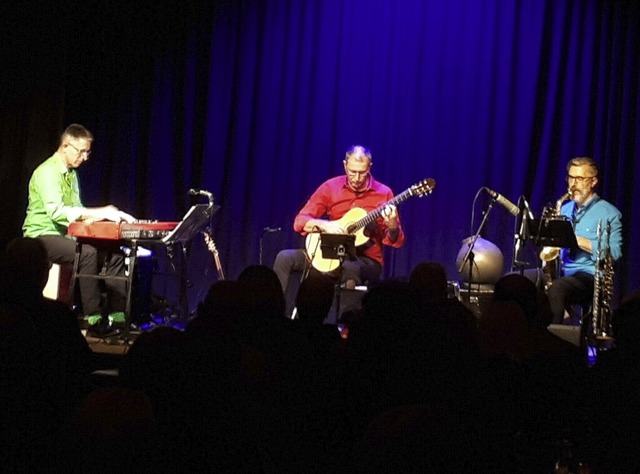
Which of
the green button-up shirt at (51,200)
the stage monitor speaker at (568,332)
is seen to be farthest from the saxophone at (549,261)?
the green button-up shirt at (51,200)

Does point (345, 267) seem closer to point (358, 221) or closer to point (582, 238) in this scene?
point (358, 221)

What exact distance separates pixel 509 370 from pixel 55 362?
1454mm

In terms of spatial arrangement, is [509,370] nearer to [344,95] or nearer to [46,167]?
[46,167]

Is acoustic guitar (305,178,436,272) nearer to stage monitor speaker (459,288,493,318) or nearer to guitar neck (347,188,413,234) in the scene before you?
guitar neck (347,188,413,234)

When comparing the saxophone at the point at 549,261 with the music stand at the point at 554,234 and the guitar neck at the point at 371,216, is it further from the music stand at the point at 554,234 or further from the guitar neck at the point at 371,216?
the guitar neck at the point at 371,216

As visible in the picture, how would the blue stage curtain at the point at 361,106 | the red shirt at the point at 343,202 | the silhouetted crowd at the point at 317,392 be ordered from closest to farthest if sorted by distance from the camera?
the silhouetted crowd at the point at 317,392
the red shirt at the point at 343,202
the blue stage curtain at the point at 361,106

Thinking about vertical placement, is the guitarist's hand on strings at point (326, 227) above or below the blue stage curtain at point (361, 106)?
below

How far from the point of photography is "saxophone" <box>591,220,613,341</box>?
20.8 feet

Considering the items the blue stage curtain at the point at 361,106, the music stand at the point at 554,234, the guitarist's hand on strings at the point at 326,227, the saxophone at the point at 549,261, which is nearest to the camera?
the music stand at the point at 554,234

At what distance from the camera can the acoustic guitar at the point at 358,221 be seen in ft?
23.4

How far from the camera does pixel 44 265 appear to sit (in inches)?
149

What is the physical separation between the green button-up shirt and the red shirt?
196 centimetres

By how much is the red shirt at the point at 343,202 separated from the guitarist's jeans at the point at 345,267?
138 millimetres

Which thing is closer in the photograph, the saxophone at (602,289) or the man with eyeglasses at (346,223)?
the saxophone at (602,289)
